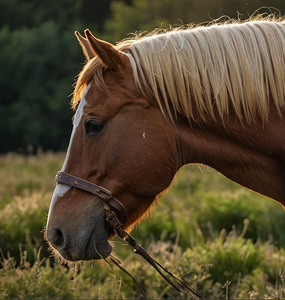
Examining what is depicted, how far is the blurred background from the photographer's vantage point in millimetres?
30766

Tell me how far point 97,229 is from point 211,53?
116 cm

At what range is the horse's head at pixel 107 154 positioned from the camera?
126 inches

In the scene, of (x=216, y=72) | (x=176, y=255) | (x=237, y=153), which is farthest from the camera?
(x=176, y=255)

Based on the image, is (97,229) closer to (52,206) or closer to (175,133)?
(52,206)

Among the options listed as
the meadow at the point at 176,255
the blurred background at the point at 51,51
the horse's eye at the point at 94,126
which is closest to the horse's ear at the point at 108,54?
the horse's eye at the point at 94,126

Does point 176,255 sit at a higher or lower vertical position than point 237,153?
lower

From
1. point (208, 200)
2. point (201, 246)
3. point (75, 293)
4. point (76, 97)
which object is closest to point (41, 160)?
point (208, 200)

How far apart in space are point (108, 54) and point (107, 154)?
548mm

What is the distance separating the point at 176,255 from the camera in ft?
18.9

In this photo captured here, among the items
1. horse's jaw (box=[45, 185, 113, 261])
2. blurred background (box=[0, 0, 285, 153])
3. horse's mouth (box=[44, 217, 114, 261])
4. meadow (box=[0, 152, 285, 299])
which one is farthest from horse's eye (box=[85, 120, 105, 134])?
blurred background (box=[0, 0, 285, 153])

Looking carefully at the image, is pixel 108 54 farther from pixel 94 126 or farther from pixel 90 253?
pixel 90 253

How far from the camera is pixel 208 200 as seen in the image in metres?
9.36

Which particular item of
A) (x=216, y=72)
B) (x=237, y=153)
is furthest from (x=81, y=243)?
(x=216, y=72)

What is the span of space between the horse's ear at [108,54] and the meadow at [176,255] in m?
0.86
